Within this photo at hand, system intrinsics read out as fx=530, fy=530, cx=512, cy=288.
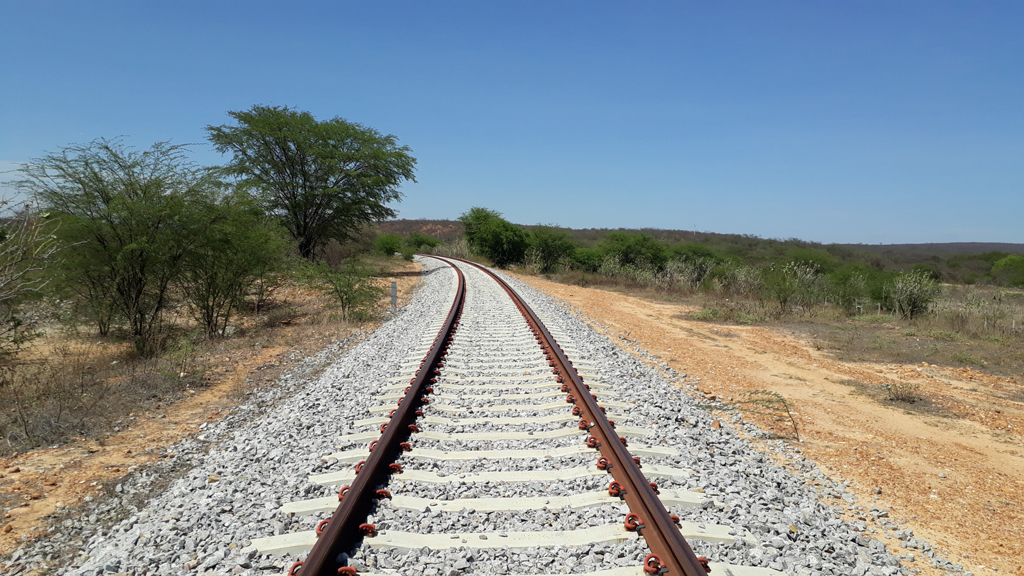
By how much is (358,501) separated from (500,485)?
3.34ft

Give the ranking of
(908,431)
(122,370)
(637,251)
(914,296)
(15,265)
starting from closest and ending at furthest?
1. (908,431)
2. (15,265)
3. (122,370)
4. (914,296)
5. (637,251)

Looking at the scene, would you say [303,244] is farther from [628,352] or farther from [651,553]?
[651,553]

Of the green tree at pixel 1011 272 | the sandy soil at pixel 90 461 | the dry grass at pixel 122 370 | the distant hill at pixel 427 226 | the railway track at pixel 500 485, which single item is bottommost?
the sandy soil at pixel 90 461

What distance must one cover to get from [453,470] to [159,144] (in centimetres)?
986

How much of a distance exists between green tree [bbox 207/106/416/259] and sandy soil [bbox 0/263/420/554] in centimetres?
2153

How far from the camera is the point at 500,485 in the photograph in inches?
151

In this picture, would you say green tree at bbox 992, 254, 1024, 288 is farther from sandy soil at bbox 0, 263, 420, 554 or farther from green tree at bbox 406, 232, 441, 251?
green tree at bbox 406, 232, 441, 251

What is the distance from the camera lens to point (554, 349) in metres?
7.90

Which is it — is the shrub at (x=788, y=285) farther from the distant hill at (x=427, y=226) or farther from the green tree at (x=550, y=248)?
the distant hill at (x=427, y=226)

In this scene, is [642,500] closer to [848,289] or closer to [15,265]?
[15,265]

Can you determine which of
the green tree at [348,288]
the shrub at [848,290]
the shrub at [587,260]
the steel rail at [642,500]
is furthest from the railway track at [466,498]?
the shrub at [587,260]

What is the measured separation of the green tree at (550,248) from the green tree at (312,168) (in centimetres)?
1108

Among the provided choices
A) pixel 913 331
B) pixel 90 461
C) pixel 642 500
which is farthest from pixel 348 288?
pixel 913 331

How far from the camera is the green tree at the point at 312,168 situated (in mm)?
27422
